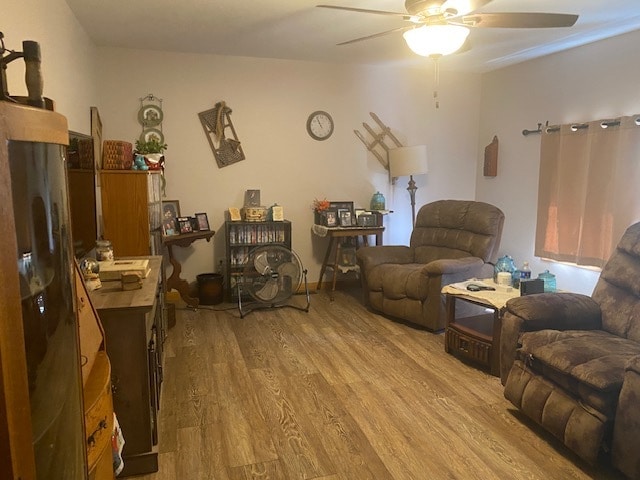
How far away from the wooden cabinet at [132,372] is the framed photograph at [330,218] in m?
2.91

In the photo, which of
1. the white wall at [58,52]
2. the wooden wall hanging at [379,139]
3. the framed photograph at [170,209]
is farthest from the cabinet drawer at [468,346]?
the white wall at [58,52]

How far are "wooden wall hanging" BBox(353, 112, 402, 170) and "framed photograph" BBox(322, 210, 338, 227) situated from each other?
0.86 m

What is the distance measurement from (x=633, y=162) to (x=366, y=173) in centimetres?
246

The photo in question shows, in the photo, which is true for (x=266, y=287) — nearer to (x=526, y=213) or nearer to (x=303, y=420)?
(x=303, y=420)

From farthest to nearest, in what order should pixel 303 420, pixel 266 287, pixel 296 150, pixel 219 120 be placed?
1. pixel 296 150
2. pixel 219 120
3. pixel 266 287
4. pixel 303 420

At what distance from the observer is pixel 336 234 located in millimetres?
4688

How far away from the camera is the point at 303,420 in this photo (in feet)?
8.21

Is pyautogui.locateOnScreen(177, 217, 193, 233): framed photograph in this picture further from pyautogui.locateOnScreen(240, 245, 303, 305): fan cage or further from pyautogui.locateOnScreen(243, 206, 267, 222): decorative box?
pyautogui.locateOnScreen(240, 245, 303, 305): fan cage

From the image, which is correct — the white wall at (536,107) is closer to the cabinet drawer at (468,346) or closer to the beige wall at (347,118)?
the beige wall at (347,118)

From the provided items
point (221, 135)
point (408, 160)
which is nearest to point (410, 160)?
point (408, 160)

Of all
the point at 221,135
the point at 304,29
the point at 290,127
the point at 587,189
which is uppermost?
the point at 304,29

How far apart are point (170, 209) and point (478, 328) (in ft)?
9.56

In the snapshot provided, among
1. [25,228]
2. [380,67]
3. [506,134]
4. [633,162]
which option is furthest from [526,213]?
[25,228]

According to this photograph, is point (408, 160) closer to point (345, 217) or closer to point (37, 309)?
point (345, 217)
